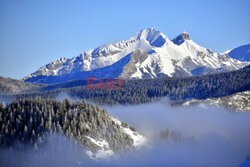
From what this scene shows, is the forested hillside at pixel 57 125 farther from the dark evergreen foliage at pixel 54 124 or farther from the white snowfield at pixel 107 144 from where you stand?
the white snowfield at pixel 107 144

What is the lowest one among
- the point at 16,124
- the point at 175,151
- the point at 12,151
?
the point at 175,151

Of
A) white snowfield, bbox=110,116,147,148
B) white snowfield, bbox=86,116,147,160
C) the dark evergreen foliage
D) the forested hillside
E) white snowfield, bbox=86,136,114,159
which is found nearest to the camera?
white snowfield, bbox=86,136,114,159

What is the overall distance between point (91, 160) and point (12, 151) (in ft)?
108

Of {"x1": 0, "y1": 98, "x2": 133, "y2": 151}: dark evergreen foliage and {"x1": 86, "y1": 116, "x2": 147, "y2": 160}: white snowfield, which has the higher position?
{"x1": 0, "y1": 98, "x2": 133, "y2": 151}: dark evergreen foliage

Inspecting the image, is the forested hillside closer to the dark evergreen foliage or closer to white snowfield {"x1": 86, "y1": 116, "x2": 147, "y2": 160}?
the dark evergreen foliage

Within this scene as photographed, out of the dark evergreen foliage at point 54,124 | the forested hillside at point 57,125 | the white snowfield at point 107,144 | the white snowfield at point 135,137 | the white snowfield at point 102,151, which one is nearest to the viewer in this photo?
the white snowfield at point 102,151

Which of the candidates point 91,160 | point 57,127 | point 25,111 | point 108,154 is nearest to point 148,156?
point 108,154

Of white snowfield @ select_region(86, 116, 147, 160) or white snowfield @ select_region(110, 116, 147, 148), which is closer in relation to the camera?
white snowfield @ select_region(86, 116, 147, 160)

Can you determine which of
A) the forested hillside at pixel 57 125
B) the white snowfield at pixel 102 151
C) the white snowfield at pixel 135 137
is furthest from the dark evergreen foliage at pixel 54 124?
the white snowfield at pixel 135 137

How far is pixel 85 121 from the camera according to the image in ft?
504

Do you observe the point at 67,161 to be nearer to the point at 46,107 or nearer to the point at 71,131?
the point at 71,131

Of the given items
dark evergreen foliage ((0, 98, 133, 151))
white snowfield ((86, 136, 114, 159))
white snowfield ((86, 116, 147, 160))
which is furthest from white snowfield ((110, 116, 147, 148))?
Result: white snowfield ((86, 136, 114, 159))

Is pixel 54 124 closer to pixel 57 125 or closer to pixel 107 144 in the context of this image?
pixel 57 125

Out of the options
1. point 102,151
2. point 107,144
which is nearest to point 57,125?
point 102,151
